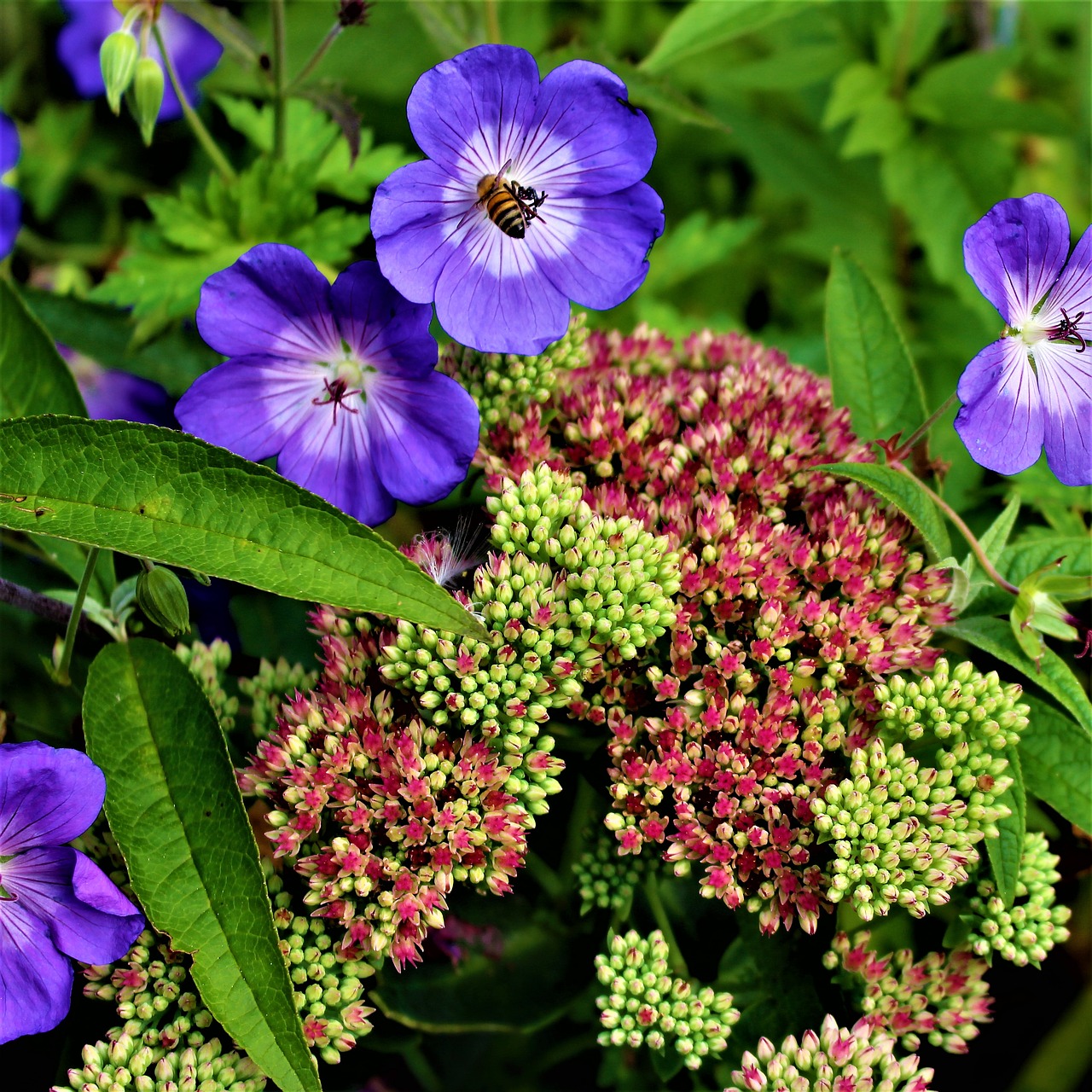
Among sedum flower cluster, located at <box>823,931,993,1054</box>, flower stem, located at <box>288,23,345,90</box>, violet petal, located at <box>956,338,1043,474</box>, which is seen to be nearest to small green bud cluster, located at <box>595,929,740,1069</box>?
sedum flower cluster, located at <box>823,931,993,1054</box>

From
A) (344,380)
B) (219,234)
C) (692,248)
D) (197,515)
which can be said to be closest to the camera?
(197,515)

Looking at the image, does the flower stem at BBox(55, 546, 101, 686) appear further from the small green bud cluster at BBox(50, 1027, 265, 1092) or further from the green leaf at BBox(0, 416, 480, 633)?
the small green bud cluster at BBox(50, 1027, 265, 1092)

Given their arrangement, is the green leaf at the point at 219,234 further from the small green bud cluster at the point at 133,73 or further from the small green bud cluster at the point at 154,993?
the small green bud cluster at the point at 154,993

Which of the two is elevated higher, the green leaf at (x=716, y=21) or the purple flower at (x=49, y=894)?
the green leaf at (x=716, y=21)

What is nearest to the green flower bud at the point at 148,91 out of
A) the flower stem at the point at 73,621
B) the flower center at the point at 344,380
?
the flower center at the point at 344,380

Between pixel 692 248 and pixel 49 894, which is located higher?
pixel 692 248

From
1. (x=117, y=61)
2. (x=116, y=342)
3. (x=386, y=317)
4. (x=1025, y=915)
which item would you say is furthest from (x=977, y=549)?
(x=116, y=342)

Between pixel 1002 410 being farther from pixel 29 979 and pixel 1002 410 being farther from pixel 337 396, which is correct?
pixel 29 979
